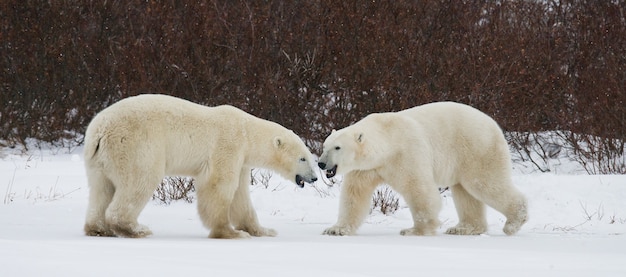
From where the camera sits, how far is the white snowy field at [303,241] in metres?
3.54

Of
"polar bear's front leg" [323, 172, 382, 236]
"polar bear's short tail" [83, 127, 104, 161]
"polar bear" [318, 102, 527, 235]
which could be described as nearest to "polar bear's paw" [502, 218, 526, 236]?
→ "polar bear" [318, 102, 527, 235]

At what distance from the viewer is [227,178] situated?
5738 mm

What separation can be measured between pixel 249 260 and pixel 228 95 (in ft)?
29.1

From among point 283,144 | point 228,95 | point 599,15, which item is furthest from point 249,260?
point 599,15

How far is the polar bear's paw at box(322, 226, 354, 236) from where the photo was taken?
20.1 feet

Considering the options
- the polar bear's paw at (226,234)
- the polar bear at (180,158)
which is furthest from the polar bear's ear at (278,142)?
the polar bear's paw at (226,234)

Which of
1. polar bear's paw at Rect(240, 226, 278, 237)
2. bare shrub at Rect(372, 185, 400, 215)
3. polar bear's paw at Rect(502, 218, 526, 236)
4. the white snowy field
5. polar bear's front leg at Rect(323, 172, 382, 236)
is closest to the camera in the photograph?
the white snowy field

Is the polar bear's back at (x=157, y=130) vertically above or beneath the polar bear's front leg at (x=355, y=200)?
above

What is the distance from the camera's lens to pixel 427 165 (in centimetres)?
628

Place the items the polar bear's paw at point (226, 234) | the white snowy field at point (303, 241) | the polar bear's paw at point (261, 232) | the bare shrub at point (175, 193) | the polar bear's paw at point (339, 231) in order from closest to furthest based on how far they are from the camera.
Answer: the white snowy field at point (303, 241)
the polar bear's paw at point (226, 234)
the polar bear's paw at point (261, 232)
the polar bear's paw at point (339, 231)
the bare shrub at point (175, 193)

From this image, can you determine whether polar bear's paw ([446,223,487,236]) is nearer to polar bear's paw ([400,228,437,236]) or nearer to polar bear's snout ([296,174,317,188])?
polar bear's paw ([400,228,437,236])

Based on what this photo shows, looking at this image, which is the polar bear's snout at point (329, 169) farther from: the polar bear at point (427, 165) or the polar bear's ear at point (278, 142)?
the polar bear's ear at point (278, 142)

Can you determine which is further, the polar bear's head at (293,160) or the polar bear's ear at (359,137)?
the polar bear's ear at (359,137)

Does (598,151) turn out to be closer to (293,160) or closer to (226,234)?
(293,160)
